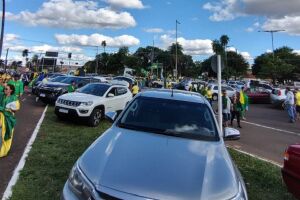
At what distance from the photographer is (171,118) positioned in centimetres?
536

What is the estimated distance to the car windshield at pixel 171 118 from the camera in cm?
503

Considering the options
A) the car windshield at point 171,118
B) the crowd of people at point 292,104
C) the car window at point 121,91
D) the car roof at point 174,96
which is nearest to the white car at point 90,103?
the car window at point 121,91

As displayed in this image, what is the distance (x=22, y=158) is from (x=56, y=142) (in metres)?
1.92

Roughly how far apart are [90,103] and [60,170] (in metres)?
6.59

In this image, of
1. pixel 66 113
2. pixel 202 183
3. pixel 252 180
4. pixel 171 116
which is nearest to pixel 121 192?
pixel 202 183

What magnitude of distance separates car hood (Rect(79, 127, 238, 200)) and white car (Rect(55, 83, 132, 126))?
347 inches

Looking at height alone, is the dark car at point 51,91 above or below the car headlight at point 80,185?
above

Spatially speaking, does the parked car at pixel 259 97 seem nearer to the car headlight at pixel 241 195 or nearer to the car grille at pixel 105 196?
the car headlight at pixel 241 195

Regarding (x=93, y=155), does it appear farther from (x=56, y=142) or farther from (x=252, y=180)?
(x=56, y=142)

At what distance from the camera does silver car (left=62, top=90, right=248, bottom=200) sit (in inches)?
132

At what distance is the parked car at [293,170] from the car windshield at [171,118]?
1.10m

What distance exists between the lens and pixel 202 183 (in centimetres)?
350

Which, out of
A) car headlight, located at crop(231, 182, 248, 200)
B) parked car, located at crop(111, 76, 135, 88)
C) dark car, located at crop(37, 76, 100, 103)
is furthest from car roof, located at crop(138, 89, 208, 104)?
parked car, located at crop(111, 76, 135, 88)

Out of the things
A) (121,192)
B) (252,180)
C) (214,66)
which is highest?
(214,66)
